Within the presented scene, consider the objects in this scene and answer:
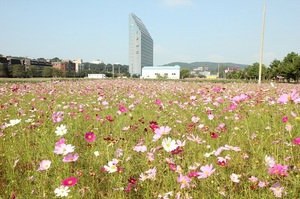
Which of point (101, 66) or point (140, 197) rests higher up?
point (101, 66)

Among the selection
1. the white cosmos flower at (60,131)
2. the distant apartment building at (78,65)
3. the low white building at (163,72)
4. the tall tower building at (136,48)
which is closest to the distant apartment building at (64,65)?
the distant apartment building at (78,65)

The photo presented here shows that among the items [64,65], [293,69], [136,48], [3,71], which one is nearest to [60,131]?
[293,69]

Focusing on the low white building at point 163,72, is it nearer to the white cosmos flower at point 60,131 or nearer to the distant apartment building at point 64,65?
the distant apartment building at point 64,65

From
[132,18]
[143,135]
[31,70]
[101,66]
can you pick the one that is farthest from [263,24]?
[101,66]

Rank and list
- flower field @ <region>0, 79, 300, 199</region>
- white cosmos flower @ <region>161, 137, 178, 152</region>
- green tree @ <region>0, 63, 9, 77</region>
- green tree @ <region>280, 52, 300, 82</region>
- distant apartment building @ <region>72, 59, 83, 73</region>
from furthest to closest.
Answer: distant apartment building @ <region>72, 59, 83, 73</region> → green tree @ <region>0, 63, 9, 77</region> → green tree @ <region>280, 52, 300, 82</region> → flower field @ <region>0, 79, 300, 199</region> → white cosmos flower @ <region>161, 137, 178, 152</region>

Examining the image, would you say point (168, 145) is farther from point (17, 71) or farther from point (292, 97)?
point (17, 71)

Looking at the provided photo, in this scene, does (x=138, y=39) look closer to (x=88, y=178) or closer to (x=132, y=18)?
(x=132, y=18)

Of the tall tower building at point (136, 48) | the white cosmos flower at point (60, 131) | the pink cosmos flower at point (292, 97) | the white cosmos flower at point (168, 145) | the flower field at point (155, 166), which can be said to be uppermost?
the tall tower building at point (136, 48)

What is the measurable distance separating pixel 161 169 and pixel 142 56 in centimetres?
14206

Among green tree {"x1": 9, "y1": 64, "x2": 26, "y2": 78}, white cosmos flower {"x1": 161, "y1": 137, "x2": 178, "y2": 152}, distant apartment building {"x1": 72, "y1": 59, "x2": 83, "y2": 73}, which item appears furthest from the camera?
distant apartment building {"x1": 72, "y1": 59, "x2": 83, "y2": 73}

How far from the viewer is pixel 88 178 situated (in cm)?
190

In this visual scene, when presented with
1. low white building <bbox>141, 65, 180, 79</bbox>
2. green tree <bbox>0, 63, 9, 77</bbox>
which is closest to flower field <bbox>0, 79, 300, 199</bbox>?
green tree <bbox>0, 63, 9, 77</bbox>

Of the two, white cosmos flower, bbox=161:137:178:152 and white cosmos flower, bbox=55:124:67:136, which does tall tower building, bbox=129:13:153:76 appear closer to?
white cosmos flower, bbox=55:124:67:136

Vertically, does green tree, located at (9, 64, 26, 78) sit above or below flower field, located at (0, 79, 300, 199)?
above
